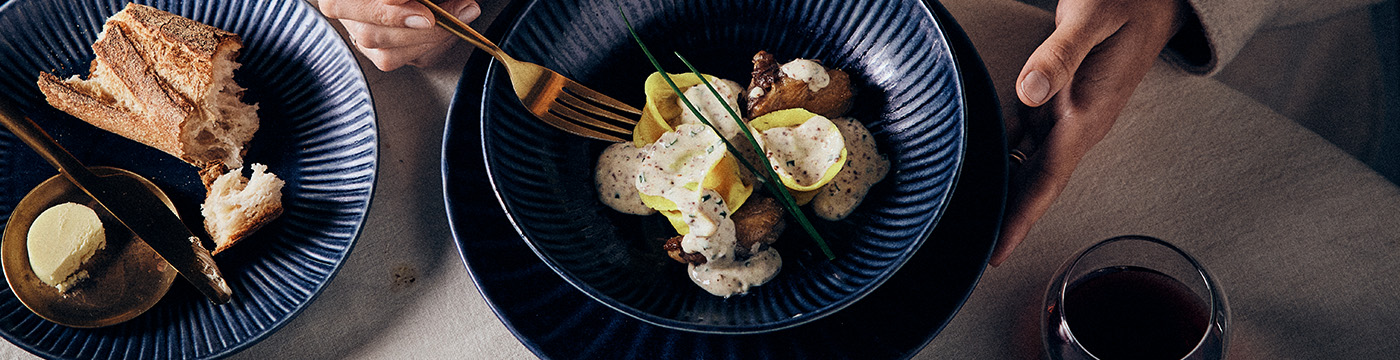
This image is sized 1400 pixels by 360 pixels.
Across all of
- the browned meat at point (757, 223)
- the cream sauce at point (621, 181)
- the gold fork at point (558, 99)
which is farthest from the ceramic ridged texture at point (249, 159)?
the browned meat at point (757, 223)

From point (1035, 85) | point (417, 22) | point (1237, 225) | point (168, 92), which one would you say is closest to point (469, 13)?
point (417, 22)

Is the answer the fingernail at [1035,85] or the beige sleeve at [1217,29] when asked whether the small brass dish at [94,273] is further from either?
the beige sleeve at [1217,29]

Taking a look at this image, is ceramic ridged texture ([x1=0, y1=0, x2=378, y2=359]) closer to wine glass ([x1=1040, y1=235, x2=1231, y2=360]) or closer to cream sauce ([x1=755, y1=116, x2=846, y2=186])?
cream sauce ([x1=755, y1=116, x2=846, y2=186])

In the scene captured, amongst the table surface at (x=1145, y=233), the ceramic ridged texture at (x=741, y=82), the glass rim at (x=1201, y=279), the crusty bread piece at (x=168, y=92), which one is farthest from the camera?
the crusty bread piece at (x=168, y=92)

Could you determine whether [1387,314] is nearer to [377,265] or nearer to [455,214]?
[455,214]

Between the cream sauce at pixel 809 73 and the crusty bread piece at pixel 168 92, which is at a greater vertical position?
the crusty bread piece at pixel 168 92
